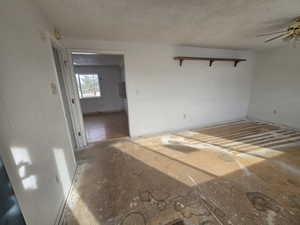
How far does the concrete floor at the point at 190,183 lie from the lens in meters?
1.23

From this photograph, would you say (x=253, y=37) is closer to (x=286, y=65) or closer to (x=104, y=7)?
(x=286, y=65)

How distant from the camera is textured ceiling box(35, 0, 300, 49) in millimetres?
A: 1466

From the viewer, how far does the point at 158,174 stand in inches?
72.5

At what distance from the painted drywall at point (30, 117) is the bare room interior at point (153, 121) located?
11 millimetres

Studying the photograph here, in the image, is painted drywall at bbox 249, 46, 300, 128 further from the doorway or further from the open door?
the open door

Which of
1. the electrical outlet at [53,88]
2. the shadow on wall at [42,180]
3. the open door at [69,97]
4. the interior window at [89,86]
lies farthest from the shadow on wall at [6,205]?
the interior window at [89,86]

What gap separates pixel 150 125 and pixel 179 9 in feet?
7.93

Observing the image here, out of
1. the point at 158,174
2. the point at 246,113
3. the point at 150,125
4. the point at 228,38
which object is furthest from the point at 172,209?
the point at 246,113

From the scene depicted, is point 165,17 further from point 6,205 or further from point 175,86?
point 6,205

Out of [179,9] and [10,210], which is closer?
[10,210]

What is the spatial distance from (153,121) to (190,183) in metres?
1.83

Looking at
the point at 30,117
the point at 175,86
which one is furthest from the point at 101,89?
the point at 30,117

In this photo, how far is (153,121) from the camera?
3.25 meters

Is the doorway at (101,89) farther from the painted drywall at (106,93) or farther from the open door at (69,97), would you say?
the open door at (69,97)
